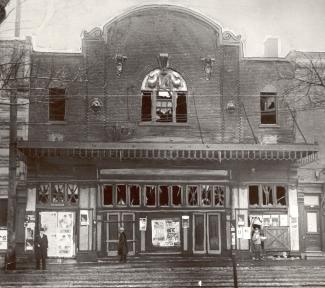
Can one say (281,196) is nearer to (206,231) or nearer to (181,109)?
(206,231)

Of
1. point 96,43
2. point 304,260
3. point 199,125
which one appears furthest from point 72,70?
point 304,260

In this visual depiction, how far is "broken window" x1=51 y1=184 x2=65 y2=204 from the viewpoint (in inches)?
935

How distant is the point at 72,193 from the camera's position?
939 inches

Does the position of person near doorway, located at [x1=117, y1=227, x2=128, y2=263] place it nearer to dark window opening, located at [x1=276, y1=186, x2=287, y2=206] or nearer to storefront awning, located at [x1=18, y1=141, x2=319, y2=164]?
storefront awning, located at [x1=18, y1=141, x2=319, y2=164]

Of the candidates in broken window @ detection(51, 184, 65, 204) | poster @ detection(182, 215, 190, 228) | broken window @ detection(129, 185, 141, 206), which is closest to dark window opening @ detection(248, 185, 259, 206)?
poster @ detection(182, 215, 190, 228)

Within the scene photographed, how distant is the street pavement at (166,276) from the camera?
1675 cm

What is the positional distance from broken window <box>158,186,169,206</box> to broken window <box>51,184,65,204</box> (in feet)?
13.7

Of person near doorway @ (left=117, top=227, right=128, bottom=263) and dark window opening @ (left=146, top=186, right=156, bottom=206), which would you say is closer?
person near doorway @ (left=117, top=227, right=128, bottom=263)

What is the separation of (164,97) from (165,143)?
8.98 feet

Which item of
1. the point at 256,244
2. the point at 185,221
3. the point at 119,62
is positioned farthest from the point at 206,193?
Answer: the point at 119,62

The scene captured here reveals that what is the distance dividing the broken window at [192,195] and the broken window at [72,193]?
486 cm

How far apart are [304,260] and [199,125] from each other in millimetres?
7349

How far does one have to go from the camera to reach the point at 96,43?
971 inches

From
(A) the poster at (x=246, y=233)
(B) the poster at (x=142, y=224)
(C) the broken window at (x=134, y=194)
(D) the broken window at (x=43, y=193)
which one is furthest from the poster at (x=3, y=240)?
(A) the poster at (x=246, y=233)
